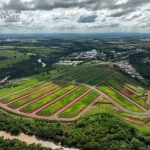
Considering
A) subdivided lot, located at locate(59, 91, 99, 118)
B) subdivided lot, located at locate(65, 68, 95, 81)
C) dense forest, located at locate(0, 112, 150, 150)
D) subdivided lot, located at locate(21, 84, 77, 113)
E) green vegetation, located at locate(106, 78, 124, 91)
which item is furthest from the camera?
subdivided lot, located at locate(65, 68, 95, 81)

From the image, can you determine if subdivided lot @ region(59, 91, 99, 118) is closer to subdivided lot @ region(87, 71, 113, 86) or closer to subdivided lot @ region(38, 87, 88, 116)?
subdivided lot @ region(38, 87, 88, 116)

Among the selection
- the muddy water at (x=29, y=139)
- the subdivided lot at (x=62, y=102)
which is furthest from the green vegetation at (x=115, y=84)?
the muddy water at (x=29, y=139)

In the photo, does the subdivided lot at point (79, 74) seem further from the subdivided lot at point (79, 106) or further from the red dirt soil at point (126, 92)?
the red dirt soil at point (126, 92)

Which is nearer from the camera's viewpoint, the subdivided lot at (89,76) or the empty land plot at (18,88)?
the empty land plot at (18,88)

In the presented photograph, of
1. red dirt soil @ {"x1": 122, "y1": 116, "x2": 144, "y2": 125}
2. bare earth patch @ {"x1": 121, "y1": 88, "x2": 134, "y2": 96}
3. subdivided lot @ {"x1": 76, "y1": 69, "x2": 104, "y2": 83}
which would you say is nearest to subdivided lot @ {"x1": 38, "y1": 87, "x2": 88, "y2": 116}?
subdivided lot @ {"x1": 76, "y1": 69, "x2": 104, "y2": 83}

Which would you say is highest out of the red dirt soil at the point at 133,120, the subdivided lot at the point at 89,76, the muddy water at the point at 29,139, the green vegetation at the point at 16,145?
the subdivided lot at the point at 89,76

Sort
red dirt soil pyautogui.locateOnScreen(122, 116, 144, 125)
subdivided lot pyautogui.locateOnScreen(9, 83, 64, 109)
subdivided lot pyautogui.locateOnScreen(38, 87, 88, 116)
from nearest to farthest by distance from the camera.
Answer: red dirt soil pyautogui.locateOnScreen(122, 116, 144, 125) → subdivided lot pyautogui.locateOnScreen(38, 87, 88, 116) → subdivided lot pyautogui.locateOnScreen(9, 83, 64, 109)

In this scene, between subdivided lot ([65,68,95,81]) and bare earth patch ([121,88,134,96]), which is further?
subdivided lot ([65,68,95,81])
